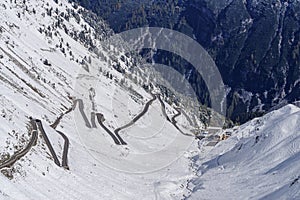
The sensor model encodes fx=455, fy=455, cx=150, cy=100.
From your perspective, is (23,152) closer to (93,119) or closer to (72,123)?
(72,123)

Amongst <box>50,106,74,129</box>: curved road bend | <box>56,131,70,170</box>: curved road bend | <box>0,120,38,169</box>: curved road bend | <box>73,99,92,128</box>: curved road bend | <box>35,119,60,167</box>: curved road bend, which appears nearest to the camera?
<box>0,120,38,169</box>: curved road bend

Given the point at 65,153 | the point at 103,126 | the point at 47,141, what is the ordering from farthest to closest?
1. the point at 103,126
2. the point at 65,153
3. the point at 47,141

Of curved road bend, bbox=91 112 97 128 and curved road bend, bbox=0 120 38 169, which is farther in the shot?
curved road bend, bbox=91 112 97 128

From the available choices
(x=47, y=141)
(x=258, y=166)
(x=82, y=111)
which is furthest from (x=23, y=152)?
(x=82, y=111)

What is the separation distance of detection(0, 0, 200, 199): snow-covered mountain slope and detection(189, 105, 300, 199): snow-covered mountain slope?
16.2ft

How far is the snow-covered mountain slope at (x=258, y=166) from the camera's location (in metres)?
57.5

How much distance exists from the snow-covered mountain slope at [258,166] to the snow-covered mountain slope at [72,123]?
16.2ft

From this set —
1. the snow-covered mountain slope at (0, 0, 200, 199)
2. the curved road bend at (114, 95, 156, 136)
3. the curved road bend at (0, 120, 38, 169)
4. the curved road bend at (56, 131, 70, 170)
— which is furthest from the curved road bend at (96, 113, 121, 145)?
the curved road bend at (0, 120, 38, 169)

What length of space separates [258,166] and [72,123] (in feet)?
144

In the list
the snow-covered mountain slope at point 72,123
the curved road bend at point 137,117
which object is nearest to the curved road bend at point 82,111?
the snow-covered mountain slope at point 72,123

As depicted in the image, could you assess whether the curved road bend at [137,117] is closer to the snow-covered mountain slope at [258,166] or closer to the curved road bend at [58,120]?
the curved road bend at [58,120]

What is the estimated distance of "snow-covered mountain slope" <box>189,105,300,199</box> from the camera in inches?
2266

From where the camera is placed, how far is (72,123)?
97312 mm

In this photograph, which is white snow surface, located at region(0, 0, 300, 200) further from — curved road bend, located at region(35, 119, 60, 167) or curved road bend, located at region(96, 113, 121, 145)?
curved road bend, located at region(96, 113, 121, 145)
